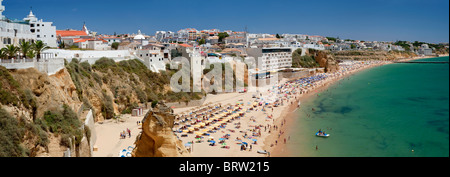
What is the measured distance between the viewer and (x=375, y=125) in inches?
991

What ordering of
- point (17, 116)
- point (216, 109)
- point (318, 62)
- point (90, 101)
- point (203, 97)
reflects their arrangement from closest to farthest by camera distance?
point (17, 116) < point (90, 101) < point (216, 109) < point (203, 97) < point (318, 62)

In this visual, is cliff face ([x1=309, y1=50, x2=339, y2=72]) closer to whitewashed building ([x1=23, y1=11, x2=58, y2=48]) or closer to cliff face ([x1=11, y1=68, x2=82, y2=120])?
whitewashed building ([x1=23, y1=11, x2=58, y2=48])

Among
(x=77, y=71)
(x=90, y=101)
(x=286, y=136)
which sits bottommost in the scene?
(x=286, y=136)

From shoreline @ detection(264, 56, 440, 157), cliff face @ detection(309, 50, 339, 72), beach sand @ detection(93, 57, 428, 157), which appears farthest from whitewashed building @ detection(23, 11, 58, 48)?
cliff face @ detection(309, 50, 339, 72)

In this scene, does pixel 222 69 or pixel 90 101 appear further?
pixel 222 69

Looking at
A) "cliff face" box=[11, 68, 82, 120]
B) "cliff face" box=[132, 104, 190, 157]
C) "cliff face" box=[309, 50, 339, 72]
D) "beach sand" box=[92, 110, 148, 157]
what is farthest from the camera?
"cliff face" box=[309, 50, 339, 72]

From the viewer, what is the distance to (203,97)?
1307 inches

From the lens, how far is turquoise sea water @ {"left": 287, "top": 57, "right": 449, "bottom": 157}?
1952 cm

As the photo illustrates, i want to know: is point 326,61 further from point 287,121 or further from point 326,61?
point 287,121
